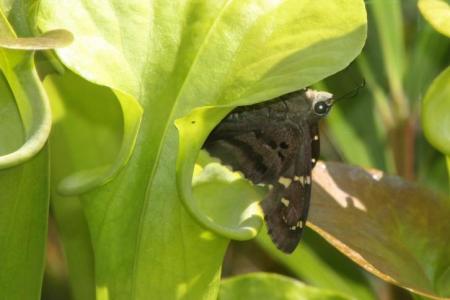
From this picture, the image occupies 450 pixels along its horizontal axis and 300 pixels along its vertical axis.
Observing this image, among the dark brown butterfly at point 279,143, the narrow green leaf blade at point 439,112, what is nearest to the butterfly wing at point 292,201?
the dark brown butterfly at point 279,143

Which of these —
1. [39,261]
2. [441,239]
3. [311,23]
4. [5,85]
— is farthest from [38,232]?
[441,239]

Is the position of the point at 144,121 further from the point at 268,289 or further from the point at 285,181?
the point at 268,289

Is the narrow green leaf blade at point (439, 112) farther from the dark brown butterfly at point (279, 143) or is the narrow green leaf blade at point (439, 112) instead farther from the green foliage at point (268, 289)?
the green foliage at point (268, 289)

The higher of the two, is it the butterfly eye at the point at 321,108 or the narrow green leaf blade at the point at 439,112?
the butterfly eye at the point at 321,108

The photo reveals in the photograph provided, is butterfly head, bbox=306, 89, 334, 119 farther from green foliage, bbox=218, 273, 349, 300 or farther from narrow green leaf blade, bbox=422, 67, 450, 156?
green foliage, bbox=218, 273, 349, 300

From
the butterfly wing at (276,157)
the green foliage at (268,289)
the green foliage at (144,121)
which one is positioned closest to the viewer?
the green foliage at (144,121)

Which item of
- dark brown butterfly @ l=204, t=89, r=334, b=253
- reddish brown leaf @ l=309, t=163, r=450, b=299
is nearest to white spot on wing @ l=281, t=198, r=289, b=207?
dark brown butterfly @ l=204, t=89, r=334, b=253

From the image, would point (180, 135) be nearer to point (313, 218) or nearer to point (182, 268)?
point (182, 268)

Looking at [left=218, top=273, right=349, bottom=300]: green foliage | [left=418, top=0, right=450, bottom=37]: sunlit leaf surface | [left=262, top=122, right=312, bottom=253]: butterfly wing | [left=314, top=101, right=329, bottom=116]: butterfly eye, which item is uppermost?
[left=418, top=0, right=450, bottom=37]: sunlit leaf surface
